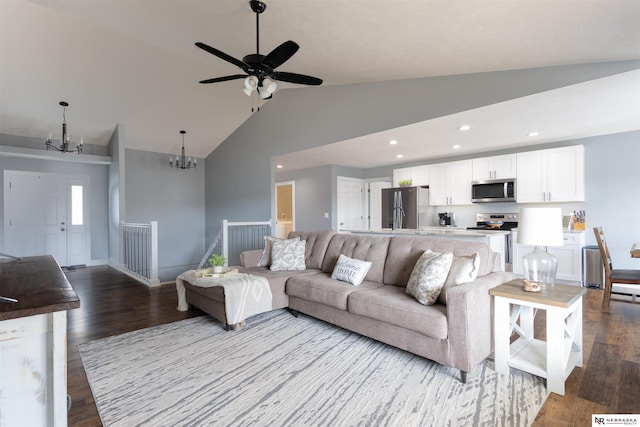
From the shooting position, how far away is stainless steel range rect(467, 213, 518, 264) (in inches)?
213

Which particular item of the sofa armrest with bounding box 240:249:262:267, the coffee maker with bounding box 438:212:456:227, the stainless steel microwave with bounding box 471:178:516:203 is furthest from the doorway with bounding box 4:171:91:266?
the stainless steel microwave with bounding box 471:178:516:203

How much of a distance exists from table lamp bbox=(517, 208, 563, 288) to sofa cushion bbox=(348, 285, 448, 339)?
2.41 ft

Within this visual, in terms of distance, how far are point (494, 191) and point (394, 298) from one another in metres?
3.94

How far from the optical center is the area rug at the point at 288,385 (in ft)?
5.84

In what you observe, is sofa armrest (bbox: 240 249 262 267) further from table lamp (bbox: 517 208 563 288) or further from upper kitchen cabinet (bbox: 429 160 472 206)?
upper kitchen cabinet (bbox: 429 160 472 206)

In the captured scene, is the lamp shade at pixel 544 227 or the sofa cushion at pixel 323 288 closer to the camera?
the lamp shade at pixel 544 227

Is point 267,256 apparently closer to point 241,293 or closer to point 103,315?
point 241,293

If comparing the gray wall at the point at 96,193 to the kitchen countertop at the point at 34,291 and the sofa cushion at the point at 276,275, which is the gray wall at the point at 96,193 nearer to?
the sofa cushion at the point at 276,275

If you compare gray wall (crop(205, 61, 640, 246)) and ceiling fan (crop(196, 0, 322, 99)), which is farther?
gray wall (crop(205, 61, 640, 246))

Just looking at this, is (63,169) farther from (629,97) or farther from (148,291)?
(629,97)

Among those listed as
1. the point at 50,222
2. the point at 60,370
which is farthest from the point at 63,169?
the point at 60,370

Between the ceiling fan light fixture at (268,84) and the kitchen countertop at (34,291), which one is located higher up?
the ceiling fan light fixture at (268,84)

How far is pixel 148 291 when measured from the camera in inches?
179

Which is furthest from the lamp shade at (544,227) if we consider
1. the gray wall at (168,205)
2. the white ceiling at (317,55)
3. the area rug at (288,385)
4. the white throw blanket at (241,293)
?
the gray wall at (168,205)
